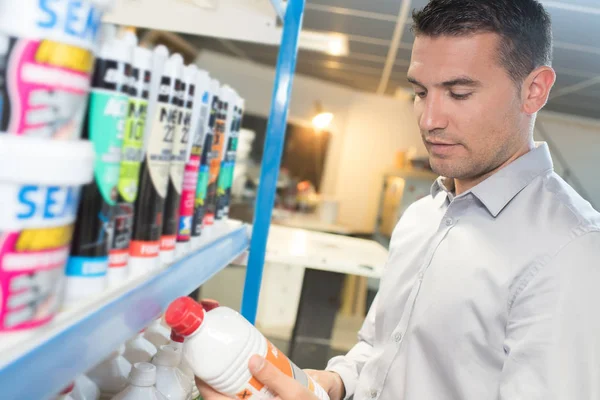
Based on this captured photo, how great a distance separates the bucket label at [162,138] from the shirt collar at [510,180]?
78cm

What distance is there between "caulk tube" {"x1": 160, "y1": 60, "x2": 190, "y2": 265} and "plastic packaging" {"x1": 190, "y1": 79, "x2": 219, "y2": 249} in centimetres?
10

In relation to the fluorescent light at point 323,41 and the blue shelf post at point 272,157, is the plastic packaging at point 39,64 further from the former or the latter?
the fluorescent light at point 323,41

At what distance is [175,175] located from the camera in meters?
0.76

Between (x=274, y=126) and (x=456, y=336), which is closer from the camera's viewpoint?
(x=456, y=336)

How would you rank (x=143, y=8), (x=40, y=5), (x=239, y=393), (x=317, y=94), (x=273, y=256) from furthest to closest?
(x=317, y=94), (x=273, y=256), (x=143, y=8), (x=239, y=393), (x=40, y=5)

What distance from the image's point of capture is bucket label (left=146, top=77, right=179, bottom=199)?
68cm

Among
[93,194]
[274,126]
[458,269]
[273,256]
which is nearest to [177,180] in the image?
[93,194]

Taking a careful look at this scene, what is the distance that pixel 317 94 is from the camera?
26.2ft

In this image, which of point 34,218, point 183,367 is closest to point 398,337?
point 183,367

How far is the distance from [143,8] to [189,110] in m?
0.50

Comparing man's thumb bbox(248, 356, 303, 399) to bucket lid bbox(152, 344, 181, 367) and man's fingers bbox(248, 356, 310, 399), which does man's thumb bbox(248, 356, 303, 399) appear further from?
bucket lid bbox(152, 344, 181, 367)

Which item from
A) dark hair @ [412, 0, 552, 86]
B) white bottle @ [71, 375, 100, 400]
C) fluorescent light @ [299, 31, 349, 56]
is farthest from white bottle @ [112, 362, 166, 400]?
fluorescent light @ [299, 31, 349, 56]

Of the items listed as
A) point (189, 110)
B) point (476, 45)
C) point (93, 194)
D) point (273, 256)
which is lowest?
point (273, 256)

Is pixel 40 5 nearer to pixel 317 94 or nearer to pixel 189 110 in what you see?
pixel 189 110
